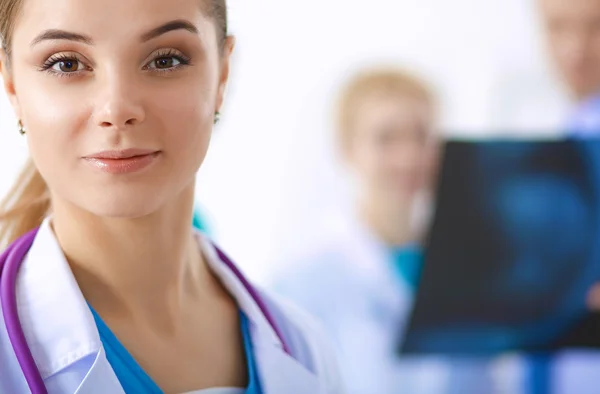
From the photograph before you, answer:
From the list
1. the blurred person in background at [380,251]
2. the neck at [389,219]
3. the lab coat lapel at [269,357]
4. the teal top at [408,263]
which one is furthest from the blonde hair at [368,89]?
the lab coat lapel at [269,357]

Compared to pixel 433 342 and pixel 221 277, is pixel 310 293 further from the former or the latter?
pixel 221 277

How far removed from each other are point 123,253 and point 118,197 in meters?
0.09

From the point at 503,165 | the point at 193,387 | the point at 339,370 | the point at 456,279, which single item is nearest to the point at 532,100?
the point at 503,165

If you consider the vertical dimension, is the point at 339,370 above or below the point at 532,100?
below

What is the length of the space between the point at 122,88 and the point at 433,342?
184 centimetres

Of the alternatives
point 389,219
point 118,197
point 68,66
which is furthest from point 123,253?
point 389,219

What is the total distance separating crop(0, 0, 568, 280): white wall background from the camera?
7.05ft

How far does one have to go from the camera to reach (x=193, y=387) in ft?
2.58

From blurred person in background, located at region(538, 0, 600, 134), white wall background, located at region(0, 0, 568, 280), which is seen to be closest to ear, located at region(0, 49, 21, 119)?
white wall background, located at region(0, 0, 568, 280)

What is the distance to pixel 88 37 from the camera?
68 centimetres

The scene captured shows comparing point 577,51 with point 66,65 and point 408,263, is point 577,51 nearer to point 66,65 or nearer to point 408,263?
point 408,263

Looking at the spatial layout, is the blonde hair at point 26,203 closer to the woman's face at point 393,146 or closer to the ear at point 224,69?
the ear at point 224,69

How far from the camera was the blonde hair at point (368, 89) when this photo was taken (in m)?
2.27

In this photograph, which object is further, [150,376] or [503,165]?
[503,165]
